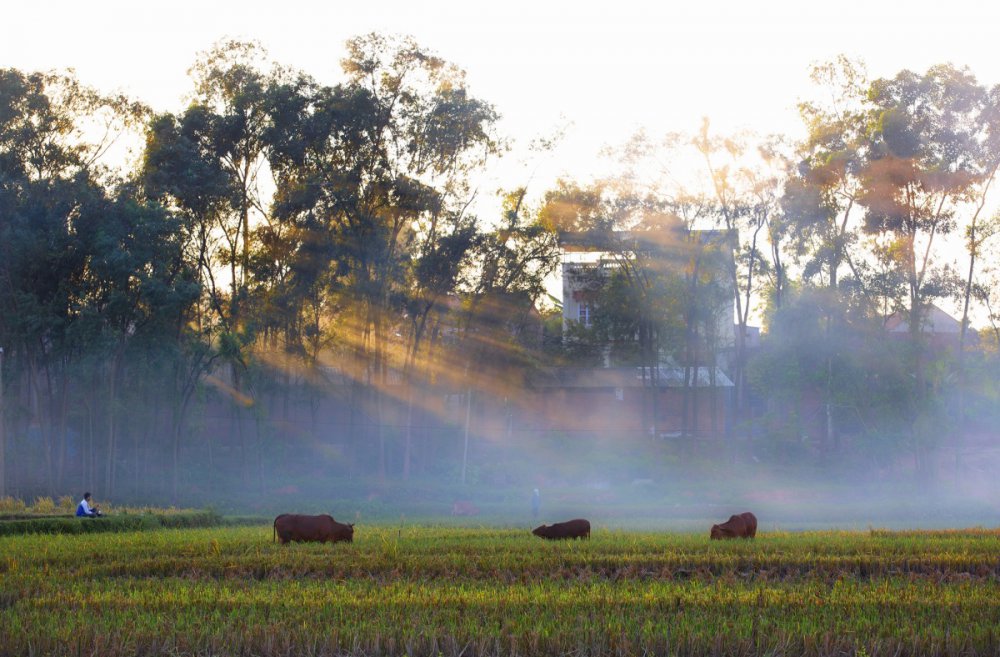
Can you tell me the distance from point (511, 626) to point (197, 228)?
146ft

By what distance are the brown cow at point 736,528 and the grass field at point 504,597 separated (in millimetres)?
1081

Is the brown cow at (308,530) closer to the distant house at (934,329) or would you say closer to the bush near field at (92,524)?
the bush near field at (92,524)

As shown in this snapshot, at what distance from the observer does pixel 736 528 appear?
800 inches

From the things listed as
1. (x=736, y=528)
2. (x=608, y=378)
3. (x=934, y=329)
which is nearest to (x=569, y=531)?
(x=736, y=528)

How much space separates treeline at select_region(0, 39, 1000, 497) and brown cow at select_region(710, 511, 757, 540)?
93.9ft

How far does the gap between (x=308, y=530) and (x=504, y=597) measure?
901 centimetres

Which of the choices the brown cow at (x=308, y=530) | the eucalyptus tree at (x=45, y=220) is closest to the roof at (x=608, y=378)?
the eucalyptus tree at (x=45, y=220)

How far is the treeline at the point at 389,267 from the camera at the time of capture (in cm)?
4584

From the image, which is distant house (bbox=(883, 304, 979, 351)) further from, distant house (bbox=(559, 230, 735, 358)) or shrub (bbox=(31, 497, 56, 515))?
shrub (bbox=(31, 497, 56, 515))

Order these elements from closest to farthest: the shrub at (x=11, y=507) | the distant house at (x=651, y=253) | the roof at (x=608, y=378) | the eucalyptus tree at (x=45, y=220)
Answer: the shrub at (x=11, y=507) < the eucalyptus tree at (x=45, y=220) < the distant house at (x=651, y=253) < the roof at (x=608, y=378)

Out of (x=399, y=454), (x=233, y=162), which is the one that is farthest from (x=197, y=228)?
(x=399, y=454)

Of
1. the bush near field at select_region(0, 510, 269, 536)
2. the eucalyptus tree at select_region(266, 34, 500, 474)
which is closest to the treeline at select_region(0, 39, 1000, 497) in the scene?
the eucalyptus tree at select_region(266, 34, 500, 474)

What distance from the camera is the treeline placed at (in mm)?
45844

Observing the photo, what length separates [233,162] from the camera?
2062 inches
